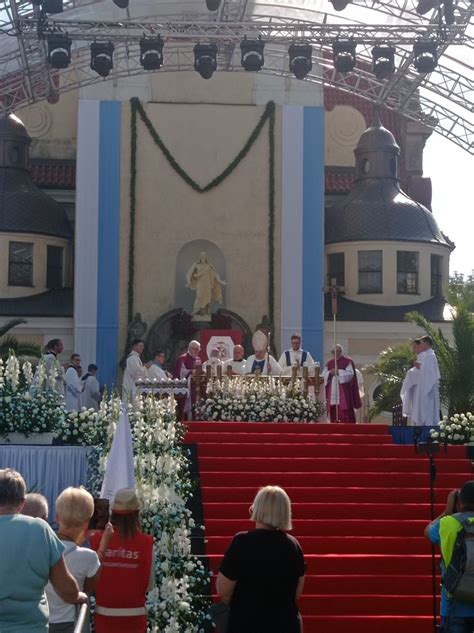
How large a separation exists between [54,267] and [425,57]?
655 inches

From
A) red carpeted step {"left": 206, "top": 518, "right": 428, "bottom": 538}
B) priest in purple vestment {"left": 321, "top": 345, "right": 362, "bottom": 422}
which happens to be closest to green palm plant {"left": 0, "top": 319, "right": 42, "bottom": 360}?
priest in purple vestment {"left": 321, "top": 345, "right": 362, "bottom": 422}

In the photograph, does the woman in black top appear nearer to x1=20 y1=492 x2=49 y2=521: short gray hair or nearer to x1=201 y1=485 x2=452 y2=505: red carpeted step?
x1=20 y1=492 x2=49 y2=521: short gray hair

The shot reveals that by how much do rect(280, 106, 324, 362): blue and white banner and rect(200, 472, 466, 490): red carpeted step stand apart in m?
17.5

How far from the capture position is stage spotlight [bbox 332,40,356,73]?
2456 cm

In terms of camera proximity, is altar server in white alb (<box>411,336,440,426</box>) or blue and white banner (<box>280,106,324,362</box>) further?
blue and white banner (<box>280,106,324,362</box>)

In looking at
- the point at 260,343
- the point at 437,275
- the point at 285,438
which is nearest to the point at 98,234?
the point at 437,275

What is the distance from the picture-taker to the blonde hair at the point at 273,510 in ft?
25.7

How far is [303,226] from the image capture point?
35281 millimetres

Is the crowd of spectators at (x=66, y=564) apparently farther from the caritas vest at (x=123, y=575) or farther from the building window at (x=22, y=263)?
the building window at (x=22, y=263)

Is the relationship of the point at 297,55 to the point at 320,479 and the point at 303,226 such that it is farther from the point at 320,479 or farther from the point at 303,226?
the point at 303,226

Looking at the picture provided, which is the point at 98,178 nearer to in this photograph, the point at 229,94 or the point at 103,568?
the point at 229,94

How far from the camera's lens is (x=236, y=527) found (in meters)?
15.0

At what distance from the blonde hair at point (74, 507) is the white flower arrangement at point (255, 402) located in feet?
43.0

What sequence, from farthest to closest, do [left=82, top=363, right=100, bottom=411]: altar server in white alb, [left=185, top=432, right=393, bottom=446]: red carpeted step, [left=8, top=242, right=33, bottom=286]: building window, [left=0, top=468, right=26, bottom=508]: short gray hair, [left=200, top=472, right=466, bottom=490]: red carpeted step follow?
1. [left=8, top=242, right=33, bottom=286]: building window
2. [left=82, top=363, right=100, bottom=411]: altar server in white alb
3. [left=185, top=432, right=393, bottom=446]: red carpeted step
4. [left=200, top=472, right=466, bottom=490]: red carpeted step
5. [left=0, top=468, right=26, bottom=508]: short gray hair
